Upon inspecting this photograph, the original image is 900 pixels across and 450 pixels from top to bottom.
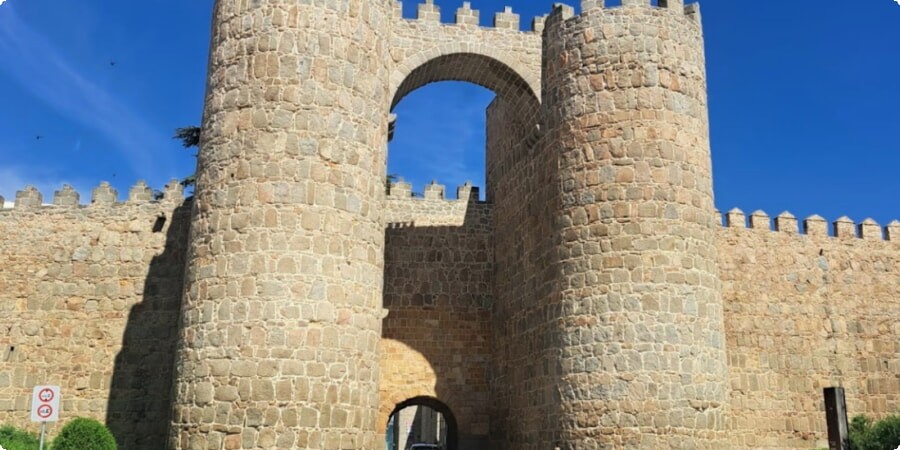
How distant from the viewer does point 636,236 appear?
467 inches

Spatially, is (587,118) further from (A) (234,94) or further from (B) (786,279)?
(B) (786,279)

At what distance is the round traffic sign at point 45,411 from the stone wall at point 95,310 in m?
4.20

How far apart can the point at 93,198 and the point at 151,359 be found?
3.10 meters

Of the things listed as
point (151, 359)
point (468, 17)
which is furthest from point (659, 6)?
point (151, 359)

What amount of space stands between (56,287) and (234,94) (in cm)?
565

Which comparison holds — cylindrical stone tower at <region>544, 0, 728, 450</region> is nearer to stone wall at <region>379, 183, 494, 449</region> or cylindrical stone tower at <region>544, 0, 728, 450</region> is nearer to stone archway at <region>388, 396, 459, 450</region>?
stone wall at <region>379, 183, 494, 449</region>

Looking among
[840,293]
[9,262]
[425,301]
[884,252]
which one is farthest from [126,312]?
[884,252]

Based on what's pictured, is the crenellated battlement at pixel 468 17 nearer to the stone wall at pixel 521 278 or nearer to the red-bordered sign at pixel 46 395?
the stone wall at pixel 521 278

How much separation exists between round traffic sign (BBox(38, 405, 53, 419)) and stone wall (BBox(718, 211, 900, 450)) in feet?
35.2

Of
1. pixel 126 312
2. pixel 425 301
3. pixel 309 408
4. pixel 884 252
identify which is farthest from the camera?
pixel 884 252

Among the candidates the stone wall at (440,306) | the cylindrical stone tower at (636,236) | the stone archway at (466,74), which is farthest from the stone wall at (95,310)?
the cylindrical stone tower at (636,236)

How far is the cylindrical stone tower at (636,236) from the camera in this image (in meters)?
11.4

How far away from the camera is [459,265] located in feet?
52.1

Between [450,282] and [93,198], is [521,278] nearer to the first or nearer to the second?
[450,282]
